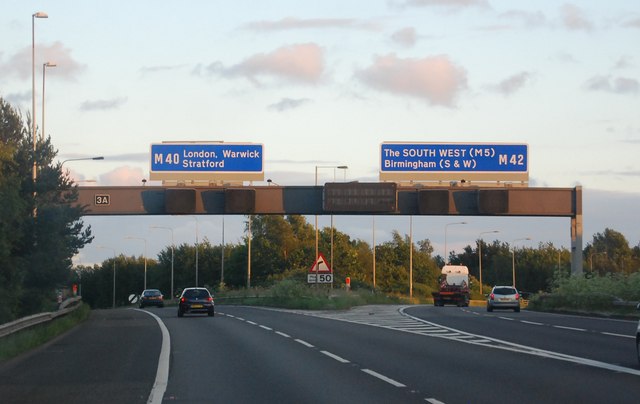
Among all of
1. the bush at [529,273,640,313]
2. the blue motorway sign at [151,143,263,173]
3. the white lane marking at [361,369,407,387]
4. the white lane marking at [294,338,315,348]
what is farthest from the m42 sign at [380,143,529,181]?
the white lane marking at [361,369,407,387]

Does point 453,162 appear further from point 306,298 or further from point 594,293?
point 306,298

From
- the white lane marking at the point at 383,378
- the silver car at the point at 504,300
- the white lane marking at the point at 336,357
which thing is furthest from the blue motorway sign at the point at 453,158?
the white lane marking at the point at 383,378

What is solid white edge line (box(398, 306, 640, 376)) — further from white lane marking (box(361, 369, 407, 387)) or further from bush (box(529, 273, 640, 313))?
bush (box(529, 273, 640, 313))

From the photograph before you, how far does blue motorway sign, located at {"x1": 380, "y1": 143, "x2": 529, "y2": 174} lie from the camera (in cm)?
4631

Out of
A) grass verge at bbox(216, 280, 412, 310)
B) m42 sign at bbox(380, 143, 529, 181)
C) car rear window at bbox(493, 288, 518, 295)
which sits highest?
m42 sign at bbox(380, 143, 529, 181)

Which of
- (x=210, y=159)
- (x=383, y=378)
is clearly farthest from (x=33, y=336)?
(x=210, y=159)

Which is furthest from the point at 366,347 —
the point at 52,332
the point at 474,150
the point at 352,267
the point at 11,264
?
the point at 352,267

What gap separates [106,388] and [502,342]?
12.8m

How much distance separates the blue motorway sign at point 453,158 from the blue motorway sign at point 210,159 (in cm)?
639

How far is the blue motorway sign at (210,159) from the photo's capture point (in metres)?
46.5

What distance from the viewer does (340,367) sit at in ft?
59.9

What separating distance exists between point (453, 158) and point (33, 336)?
1000 inches

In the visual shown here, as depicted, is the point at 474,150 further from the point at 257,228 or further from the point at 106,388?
the point at 257,228

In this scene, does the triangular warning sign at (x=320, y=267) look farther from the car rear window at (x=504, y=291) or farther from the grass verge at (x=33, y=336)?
the grass verge at (x=33, y=336)
